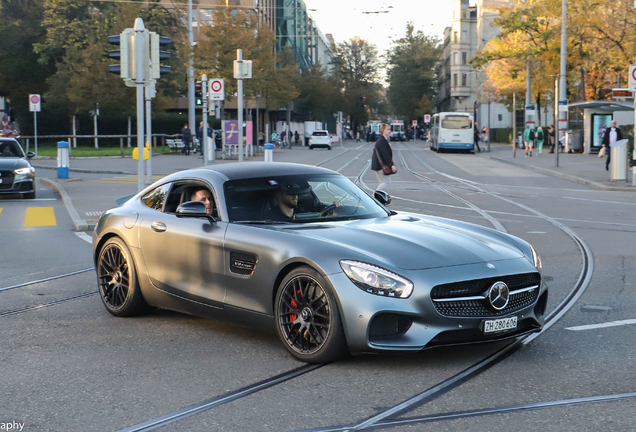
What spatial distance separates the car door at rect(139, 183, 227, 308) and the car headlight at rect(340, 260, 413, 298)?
1223mm

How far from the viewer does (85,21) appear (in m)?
56.6

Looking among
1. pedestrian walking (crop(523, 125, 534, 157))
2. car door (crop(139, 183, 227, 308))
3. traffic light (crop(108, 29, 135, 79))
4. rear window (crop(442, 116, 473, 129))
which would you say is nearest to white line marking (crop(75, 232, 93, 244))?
traffic light (crop(108, 29, 135, 79))

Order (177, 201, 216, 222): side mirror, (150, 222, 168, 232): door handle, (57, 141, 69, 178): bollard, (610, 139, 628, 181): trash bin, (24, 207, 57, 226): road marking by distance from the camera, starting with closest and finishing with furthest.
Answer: (177, 201, 216, 222): side mirror, (150, 222, 168, 232): door handle, (24, 207, 57, 226): road marking, (610, 139, 628, 181): trash bin, (57, 141, 69, 178): bollard

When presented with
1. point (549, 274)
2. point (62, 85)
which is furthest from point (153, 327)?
point (62, 85)

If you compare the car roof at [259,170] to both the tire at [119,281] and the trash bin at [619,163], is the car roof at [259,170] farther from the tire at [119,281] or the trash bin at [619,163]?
Answer: the trash bin at [619,163]

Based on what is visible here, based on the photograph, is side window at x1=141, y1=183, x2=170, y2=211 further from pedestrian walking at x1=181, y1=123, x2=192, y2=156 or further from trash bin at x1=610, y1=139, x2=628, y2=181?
pedestrian walking at x1=181, y1=123, x2=192, y2=156

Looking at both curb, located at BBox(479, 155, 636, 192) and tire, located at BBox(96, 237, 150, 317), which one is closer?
tire, located at BBox(96, 237, 150, 317)

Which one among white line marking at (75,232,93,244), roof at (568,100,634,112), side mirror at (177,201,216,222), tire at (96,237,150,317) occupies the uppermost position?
roof at (568,100,634,112)

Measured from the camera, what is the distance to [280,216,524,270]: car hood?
5383 millimetres

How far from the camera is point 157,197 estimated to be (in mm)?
7242

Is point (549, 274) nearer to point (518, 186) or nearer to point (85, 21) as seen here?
point (518, 186)

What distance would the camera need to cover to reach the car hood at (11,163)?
2009cm

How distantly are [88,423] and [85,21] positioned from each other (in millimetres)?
55771

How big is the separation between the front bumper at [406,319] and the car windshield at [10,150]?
57.7ft
